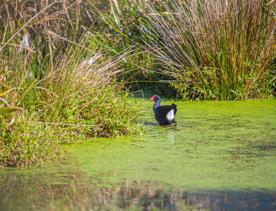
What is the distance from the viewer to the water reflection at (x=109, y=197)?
5934 mm

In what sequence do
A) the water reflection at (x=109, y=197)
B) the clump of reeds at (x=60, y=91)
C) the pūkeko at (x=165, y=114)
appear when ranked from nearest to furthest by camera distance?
1. the water reflection at (x=109, y=197)
2. the clump of reeds at (x=60, y=91)
3. the pūkeko at (x=165, y=114)

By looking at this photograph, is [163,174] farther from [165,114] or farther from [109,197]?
[165,114]

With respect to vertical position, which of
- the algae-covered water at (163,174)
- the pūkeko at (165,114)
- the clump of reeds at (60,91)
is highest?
the clump of reeds at (60,91)

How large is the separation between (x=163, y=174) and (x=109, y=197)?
2.42 ft

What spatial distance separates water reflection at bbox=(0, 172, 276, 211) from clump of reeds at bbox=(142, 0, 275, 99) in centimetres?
394

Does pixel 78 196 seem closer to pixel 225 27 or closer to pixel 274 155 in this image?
pixel 274 155

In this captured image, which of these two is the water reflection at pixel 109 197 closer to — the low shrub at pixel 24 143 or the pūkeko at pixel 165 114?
the low shrub at pixel 24 143

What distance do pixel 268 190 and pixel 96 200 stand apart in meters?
1.26

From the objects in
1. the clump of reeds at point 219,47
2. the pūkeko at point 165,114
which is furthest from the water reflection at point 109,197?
the clump of reeds at point 219,47

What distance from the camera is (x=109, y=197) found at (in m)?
6.23

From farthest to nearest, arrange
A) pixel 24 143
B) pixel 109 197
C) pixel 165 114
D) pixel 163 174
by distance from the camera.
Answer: pixel 165 114, pixel 24 143, pixel 163 174, pixel 109 197

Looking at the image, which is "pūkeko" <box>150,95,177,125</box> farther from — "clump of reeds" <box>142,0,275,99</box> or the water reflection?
the water reflection

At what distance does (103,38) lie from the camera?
36.3 feet

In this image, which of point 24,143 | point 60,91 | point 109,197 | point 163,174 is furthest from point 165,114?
point 109,197
